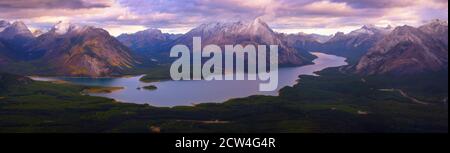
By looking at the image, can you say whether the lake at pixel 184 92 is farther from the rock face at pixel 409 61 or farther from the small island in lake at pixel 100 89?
the rock face at pixel 409 61

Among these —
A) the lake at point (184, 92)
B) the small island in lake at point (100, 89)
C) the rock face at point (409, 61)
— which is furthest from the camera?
the rock face at point (409, 61)

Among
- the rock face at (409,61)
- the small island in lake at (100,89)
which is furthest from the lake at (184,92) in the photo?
the rock face at (409,61)

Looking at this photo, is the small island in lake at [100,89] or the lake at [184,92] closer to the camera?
the lake at [184,92]

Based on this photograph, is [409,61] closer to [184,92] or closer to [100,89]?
[184,92]

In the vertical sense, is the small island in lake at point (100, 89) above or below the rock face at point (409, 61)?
below

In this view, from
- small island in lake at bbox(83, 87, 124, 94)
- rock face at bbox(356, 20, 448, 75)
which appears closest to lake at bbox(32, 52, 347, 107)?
small island in lake at bbox(83, 87, 124, 94)

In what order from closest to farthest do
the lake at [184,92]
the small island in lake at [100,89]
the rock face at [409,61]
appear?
1. the lake at [184,92]
2. the small island in lake at [100,89]
3. the rock face at [409,61]

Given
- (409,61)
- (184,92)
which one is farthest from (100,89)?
(409,61)

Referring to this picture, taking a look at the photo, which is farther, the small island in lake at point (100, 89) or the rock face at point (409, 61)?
the rock face at point (409, 61)

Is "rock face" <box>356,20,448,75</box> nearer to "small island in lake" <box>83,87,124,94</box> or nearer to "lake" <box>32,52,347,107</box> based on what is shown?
"lake" <box>32,52,347,107</box>

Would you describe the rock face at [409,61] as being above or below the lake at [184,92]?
above

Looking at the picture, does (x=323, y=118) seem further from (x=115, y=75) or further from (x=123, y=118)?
(x=115, y=75)
